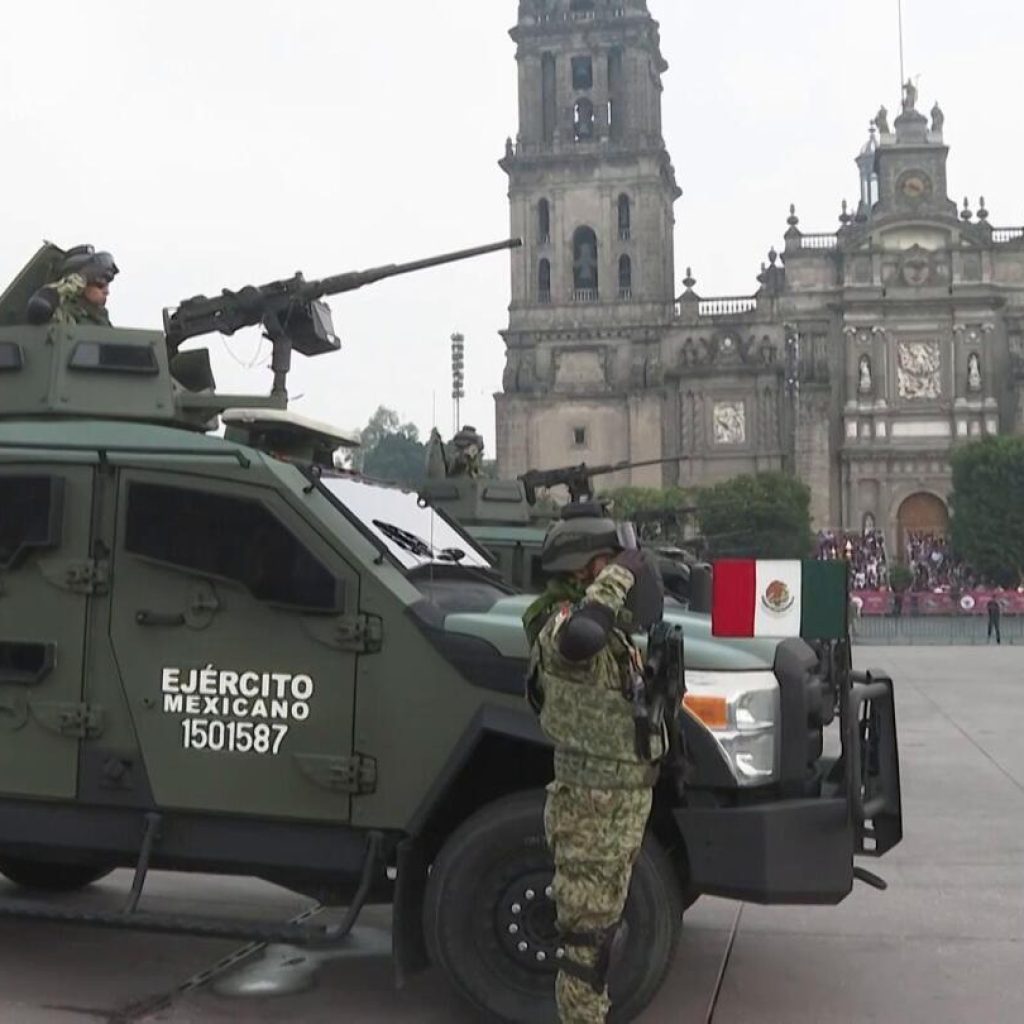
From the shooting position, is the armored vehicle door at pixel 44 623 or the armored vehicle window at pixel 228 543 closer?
the armored vehicle window at pixel 228 543

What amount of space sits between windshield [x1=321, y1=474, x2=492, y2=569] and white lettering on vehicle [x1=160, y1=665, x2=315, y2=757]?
650mm

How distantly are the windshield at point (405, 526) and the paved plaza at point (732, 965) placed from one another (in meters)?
1.70

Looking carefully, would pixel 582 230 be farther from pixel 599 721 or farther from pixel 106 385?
pixel 599 721

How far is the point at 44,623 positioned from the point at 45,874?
206 centimetres

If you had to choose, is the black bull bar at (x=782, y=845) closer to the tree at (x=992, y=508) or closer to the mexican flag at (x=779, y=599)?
the mexican flag at (x=779, y=599)

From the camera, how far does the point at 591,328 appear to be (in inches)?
3066

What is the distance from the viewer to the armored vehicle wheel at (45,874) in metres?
7.46

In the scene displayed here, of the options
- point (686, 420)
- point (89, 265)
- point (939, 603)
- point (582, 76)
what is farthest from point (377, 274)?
Result: point (582, 76)

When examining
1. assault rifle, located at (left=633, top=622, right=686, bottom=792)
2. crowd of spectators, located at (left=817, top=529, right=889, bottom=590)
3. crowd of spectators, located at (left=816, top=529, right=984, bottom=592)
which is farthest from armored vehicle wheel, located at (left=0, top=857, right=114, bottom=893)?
crowd of spectators, located at (left=816, top=529, right=984, bottom=592)

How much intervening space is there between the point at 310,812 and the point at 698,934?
7.27 ft

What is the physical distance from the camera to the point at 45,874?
24.5 ft

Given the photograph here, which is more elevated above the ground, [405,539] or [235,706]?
[405,539]

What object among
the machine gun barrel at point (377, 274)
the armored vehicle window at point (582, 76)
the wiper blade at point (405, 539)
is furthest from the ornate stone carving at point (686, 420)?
the wiper blade at point (405, 539)

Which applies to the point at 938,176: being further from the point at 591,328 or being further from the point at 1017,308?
the point at 591,328
